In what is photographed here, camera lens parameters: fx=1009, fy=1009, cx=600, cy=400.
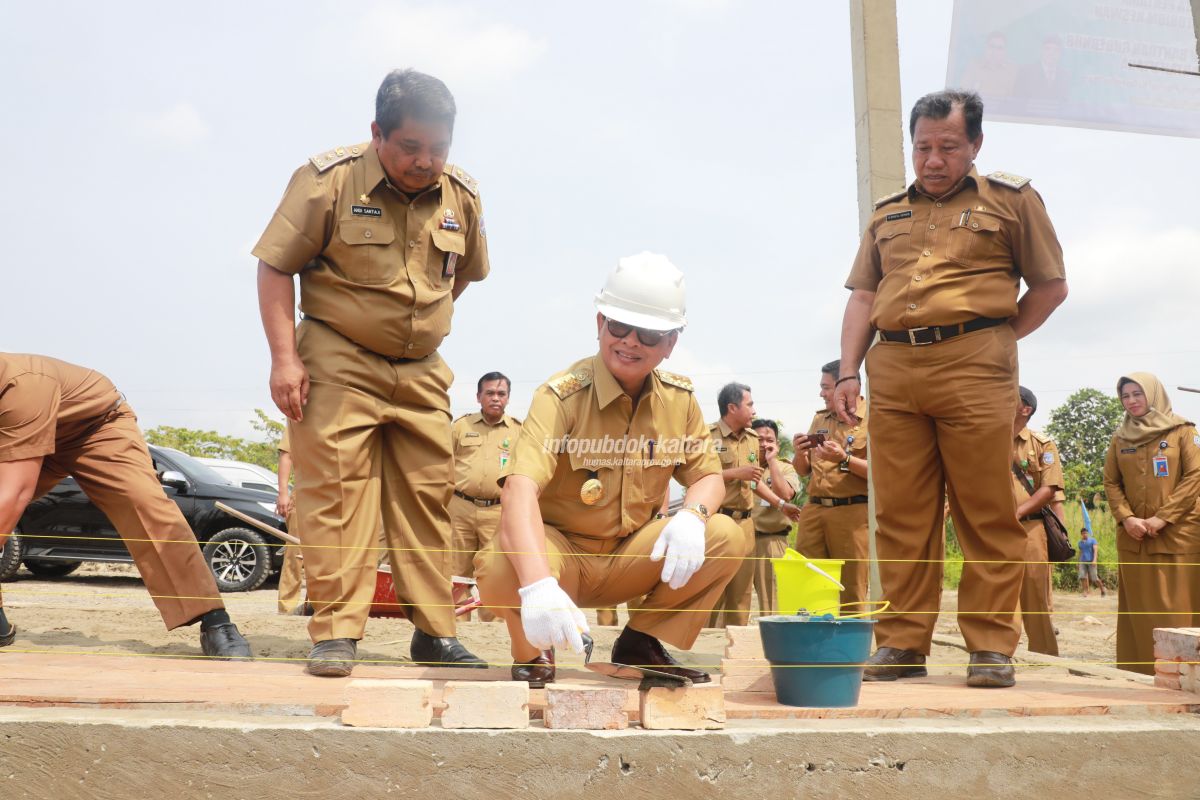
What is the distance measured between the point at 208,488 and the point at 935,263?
27.5 feet

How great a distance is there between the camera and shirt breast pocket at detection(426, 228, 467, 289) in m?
3.58

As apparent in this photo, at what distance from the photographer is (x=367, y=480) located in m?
3.51

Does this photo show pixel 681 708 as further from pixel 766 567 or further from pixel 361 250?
pixel 766 567

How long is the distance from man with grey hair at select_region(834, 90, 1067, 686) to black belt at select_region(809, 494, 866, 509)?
277 centimetres

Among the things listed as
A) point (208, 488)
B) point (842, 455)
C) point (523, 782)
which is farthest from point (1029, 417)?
point (208, 488)

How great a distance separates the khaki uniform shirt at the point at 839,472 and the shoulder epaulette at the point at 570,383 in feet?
11.3

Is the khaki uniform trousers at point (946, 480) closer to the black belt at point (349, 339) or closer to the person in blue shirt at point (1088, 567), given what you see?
the black belt at point (349, 339)

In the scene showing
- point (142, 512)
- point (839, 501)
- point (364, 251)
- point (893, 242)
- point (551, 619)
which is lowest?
point (551, 619)

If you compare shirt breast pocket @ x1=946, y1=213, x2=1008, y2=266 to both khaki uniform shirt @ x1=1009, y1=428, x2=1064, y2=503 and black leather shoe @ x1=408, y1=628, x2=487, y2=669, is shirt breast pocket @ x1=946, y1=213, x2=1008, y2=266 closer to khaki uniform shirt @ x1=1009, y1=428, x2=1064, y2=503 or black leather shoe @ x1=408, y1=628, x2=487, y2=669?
black leather shoe @ x1=408, y1=628, x2=487, y2=669

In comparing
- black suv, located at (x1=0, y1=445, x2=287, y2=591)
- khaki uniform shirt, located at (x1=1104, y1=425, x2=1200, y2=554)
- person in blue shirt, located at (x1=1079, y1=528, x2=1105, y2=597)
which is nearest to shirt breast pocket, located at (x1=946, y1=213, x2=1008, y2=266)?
khaki uniform shirt, located at (x1=1104, y1=425, x2=1200, y2=554)

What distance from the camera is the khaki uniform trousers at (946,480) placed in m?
3.41

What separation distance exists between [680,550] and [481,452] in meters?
4.89

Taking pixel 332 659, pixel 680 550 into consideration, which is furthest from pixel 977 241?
pixel 332 659

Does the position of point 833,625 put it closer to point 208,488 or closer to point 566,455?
point 566,455
